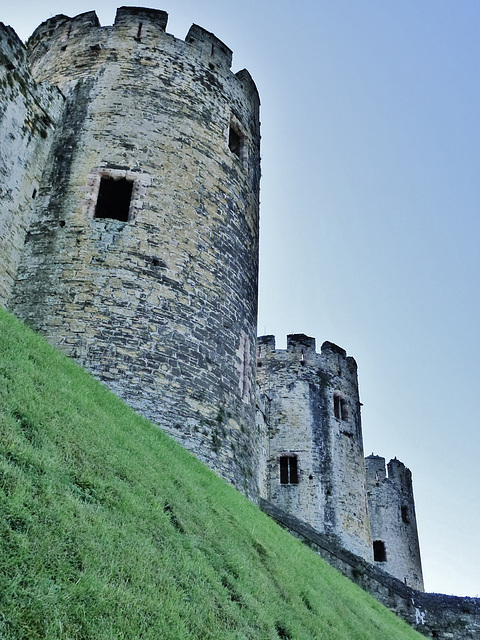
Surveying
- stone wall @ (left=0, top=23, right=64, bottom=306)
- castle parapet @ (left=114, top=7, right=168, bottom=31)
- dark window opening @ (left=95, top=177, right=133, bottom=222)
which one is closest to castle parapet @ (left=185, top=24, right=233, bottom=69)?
castle parapet @ (left=114, top=7, right=168, bottom=31)

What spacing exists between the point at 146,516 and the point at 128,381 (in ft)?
14.5

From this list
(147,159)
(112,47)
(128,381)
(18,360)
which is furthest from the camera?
(112,47)

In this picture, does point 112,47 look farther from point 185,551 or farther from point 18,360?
point 185,551

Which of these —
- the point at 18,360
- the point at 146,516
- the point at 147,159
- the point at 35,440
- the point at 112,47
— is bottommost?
→ the point at 146,516

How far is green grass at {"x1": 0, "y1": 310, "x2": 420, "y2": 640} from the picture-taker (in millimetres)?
3369

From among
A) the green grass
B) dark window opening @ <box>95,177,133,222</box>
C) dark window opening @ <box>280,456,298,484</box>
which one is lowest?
the green grass

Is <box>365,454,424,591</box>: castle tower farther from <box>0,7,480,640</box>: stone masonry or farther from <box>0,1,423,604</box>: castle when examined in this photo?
<box>0,1,423,604</box>: castle

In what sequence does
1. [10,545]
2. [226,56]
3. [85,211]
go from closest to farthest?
[10,545]
[85,211]
[226,56]

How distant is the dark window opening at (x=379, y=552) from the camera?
80.2 feet

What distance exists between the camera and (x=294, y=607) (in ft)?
18.9

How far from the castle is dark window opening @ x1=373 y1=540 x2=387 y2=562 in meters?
15.1

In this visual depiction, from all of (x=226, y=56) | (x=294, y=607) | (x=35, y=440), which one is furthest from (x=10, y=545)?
(x=226, y=56)

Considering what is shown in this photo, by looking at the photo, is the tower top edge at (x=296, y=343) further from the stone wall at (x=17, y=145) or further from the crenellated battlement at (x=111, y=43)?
the stone wall at (x=17, y=145)

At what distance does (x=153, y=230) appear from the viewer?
34.7 ft
